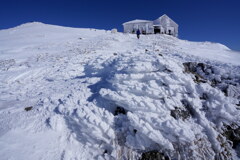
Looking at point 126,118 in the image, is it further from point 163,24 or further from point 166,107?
point 163,24

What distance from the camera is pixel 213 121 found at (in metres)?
4.64

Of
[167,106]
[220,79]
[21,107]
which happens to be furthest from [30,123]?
[220,79]

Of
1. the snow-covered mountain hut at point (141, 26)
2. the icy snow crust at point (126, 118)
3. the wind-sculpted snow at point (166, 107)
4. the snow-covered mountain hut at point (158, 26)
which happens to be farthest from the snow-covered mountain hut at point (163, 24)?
the wind-sculpted snow at point (166, 107)

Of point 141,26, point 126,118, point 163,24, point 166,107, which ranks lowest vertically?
point 126,118

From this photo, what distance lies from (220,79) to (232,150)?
142 inches

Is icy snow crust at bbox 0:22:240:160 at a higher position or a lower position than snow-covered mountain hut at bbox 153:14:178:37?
lower

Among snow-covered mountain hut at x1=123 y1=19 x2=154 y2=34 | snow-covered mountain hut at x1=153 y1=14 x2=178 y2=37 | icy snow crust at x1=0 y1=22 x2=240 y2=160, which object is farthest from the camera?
snow-covered mountain hut at x1=123 y1=19 x2=154 y2=34

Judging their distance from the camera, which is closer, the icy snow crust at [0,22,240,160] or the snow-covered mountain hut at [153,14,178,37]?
the icy snow crust at [0,22,240,160]

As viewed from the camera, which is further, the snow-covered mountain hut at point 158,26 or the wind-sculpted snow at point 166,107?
the snow-covered mountain hut at point 158,26

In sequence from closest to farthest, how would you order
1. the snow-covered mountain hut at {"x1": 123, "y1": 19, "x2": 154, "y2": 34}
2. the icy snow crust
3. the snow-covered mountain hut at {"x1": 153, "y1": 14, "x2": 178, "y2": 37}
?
the icy snow crust < the snow-covered mountain hut at {"x1": 153, "y1": 14, "x2": 178, "y2": 37} < the snow-covered mountain hut at {"x1": 123, "y1": 19, "x2": 154, "y2": 34}

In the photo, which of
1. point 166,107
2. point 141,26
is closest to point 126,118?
point 166,107

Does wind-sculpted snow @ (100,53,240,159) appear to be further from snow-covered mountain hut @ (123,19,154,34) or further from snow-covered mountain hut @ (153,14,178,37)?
snow-covered mountain hut @ (153,14,178,37)

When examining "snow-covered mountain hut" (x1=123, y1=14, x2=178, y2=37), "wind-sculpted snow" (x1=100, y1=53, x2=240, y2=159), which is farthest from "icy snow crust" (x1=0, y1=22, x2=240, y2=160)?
"snow-covered mountain hut" (x1=123, y1=14, x2=178, y2=37)

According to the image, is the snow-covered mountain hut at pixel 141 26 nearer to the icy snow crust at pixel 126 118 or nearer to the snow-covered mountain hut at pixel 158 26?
the snow-covered mountain hut at pixel 158 26
